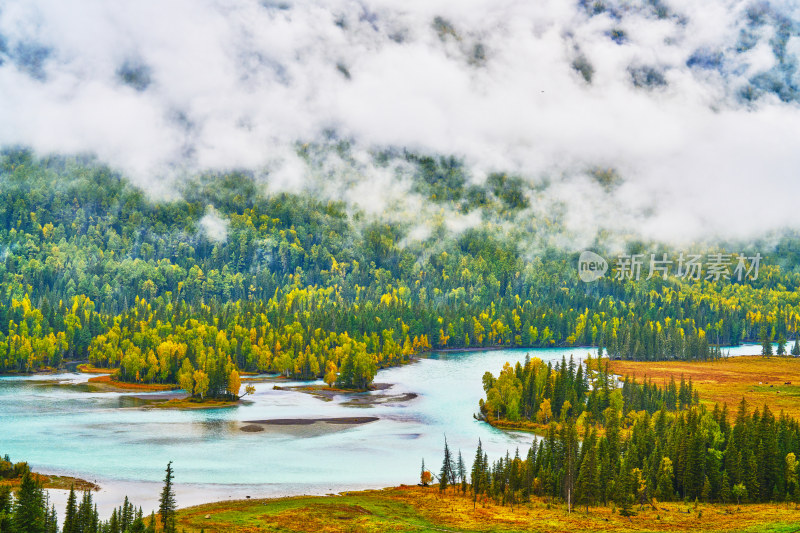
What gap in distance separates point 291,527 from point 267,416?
76.7 metres

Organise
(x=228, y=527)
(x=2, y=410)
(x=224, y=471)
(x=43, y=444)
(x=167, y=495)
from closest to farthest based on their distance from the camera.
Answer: (x=167, y=495)
(x=228, y=527)
(x=224, y=471)
(x=43, y=444)
(x=2, y=410)

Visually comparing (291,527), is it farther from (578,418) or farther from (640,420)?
(578,418)

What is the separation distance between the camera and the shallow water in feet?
358

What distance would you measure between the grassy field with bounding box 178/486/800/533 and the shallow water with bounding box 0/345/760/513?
8.33 m

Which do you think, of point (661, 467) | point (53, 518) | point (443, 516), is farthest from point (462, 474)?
point (53, 518)

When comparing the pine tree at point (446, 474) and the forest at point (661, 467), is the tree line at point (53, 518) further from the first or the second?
the forest at point (661, 467)

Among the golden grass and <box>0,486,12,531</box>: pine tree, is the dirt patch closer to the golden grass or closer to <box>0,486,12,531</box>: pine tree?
the golden grass

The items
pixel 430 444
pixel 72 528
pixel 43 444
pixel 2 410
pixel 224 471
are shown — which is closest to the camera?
pixel 72 528

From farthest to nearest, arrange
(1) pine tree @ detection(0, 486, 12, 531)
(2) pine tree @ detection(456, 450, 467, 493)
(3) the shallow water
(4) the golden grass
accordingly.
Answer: (3) the shallow water, (2) pine tree @ detection(456, 450, 467, 493), (4) the golden grass, (1) pine tree @ detection(0, 486, 12, 531)

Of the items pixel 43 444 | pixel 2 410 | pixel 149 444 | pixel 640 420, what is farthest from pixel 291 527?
pixel 2 410

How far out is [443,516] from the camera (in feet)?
307

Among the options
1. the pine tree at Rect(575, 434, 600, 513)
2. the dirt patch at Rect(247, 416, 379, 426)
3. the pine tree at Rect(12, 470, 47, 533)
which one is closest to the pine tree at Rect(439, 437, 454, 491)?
the pine tree at Rect(575, 434, 600, 513)

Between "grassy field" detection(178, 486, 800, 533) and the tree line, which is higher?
the tree line

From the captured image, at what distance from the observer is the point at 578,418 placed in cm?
15688
